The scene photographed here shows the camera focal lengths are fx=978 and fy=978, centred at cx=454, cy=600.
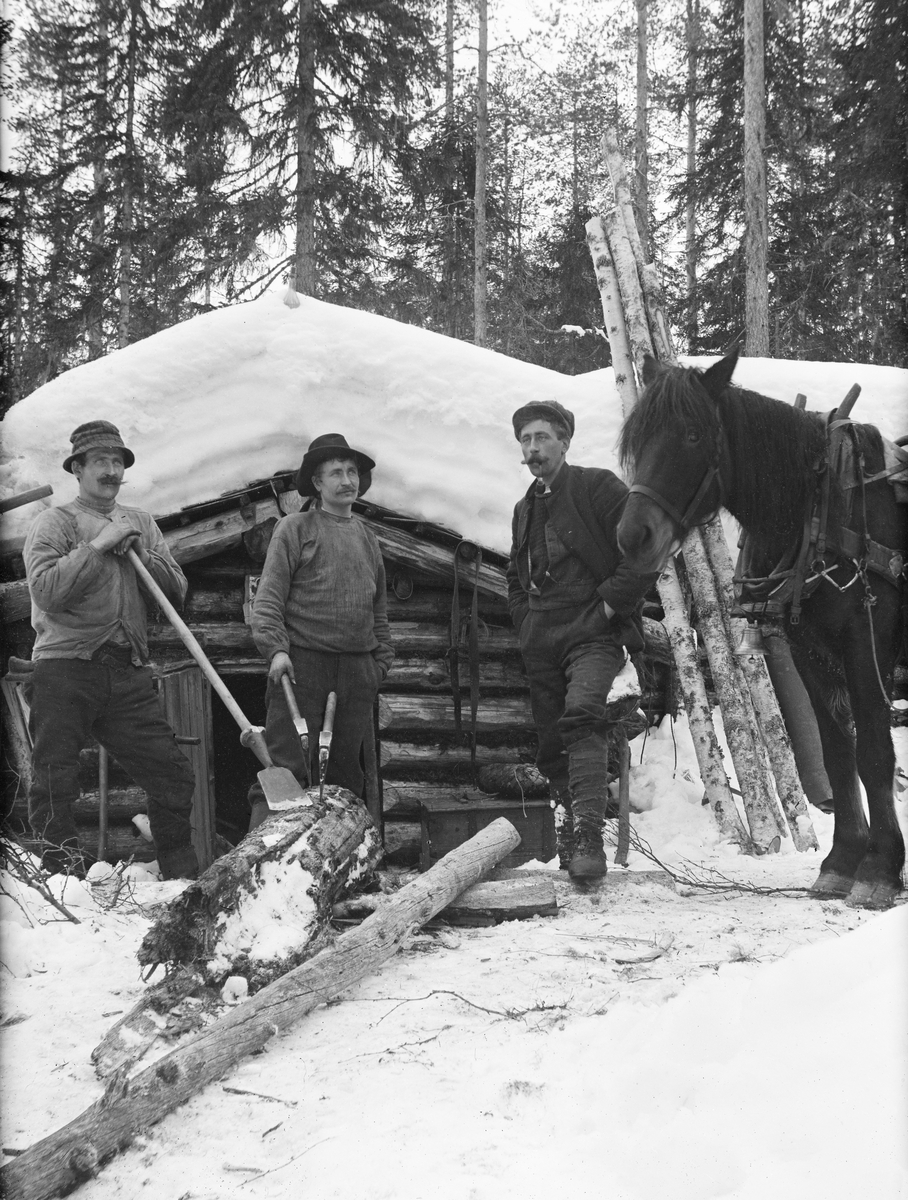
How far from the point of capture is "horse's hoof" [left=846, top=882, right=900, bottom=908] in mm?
3624

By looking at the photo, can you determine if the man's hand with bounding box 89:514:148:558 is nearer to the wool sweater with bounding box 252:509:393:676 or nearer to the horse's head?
the wool sweater with bounding box 252:509:393:676

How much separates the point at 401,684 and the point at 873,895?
3711 mm

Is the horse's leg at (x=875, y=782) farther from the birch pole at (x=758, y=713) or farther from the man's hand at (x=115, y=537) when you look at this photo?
the man's hand at (x=115, y=537)

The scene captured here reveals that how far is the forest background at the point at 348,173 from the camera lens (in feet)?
42.1

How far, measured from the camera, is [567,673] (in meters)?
4.36

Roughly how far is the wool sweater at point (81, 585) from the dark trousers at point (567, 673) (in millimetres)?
1976

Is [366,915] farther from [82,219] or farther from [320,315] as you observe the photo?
[82,219]

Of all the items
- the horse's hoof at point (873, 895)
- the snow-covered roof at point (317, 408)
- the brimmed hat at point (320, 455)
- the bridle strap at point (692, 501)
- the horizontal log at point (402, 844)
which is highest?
the snow-covered roof at point (317, 408)

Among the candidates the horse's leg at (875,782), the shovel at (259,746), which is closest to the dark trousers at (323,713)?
the shovel at (259,746)

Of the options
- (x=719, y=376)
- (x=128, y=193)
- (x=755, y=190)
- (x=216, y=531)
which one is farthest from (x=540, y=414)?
(x=128, y=193)

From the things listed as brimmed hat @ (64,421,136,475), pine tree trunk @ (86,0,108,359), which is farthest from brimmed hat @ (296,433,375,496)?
pine tree trunk @ (86,0,108,359)

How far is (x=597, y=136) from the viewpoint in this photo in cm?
1945

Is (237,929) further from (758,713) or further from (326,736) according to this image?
(758,713)

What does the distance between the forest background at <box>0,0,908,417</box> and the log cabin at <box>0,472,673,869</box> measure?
20.2ft
